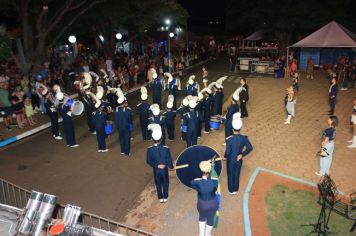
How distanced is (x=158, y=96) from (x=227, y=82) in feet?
29.2

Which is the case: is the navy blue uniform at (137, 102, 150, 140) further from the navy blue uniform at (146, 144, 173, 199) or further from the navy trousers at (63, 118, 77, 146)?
the navy blue uniform at (146, 144, 173, 199)

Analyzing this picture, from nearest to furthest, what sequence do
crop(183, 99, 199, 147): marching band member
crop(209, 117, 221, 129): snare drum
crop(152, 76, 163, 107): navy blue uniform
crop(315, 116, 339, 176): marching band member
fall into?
1. crop(315, 116, 339, 176): marching band member
2. crop(183, 99, 199, 147): marching band member
3. crop(209, 117, 221, 129): snare drum
4. crop(152, 76, 163, 107): navy blue uniform

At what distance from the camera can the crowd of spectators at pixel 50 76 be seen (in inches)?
535

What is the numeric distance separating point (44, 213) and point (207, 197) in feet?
9.30

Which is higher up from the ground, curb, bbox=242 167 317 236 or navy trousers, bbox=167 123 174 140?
navy trousers, bbox=167 123 174 140

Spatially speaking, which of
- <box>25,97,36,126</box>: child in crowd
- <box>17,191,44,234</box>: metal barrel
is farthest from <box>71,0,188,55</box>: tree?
<box>17,191,44,234</box>: metal barrel

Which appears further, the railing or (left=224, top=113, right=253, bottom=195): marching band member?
(left=224, top=113, right=253, bottom=195): marching band member

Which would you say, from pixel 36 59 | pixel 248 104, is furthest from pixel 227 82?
pixel 36 59

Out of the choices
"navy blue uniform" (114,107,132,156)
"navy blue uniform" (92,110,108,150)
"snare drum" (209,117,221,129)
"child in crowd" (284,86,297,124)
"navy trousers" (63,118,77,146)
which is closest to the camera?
"navy blue uniform" (114,107,132,156)

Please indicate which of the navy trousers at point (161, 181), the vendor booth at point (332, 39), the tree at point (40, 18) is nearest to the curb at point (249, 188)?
the navy trousers at point (161, 181)

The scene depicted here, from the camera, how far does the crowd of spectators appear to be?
44.6 feet

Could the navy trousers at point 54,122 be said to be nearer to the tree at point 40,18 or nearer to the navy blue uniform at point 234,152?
the tree at point 40,18

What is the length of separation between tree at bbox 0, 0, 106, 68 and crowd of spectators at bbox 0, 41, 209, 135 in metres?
1.13

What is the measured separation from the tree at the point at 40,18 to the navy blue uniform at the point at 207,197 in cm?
1383
